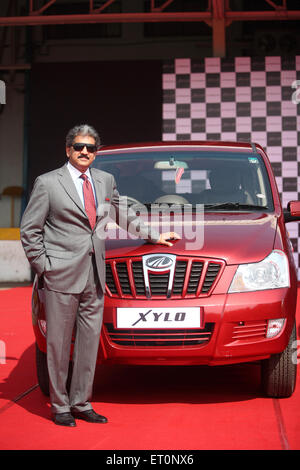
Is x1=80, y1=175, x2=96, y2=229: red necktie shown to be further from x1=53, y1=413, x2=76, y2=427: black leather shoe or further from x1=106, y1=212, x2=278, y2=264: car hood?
x1=53, y1=413, x2=76, y2=427: black leather shoe

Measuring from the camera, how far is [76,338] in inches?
140

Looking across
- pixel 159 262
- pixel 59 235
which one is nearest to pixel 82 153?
pixel 59 235

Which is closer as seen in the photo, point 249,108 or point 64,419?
point 64,419

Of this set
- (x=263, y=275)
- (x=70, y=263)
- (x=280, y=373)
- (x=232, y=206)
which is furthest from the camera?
(x=232, y=206)

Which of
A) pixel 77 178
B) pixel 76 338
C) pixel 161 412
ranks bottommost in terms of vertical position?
pixel 161 412

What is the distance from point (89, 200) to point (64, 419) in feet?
3.54

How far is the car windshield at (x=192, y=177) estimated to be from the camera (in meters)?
4.43

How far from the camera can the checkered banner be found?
36.5ft

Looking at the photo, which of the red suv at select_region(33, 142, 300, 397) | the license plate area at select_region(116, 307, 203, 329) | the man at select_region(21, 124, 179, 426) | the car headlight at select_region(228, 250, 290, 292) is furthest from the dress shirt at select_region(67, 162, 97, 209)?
the car headlight at select_region(228, 250, 290, 292)

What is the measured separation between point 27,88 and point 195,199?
45.2ft

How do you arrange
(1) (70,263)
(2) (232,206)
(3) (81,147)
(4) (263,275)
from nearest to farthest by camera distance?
(1) (70,263) → (3) (81,147) → (4) (263,275) → (2) (232,206)

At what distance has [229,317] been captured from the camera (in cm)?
353

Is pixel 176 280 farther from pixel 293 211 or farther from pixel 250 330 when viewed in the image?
pixel 293 211
